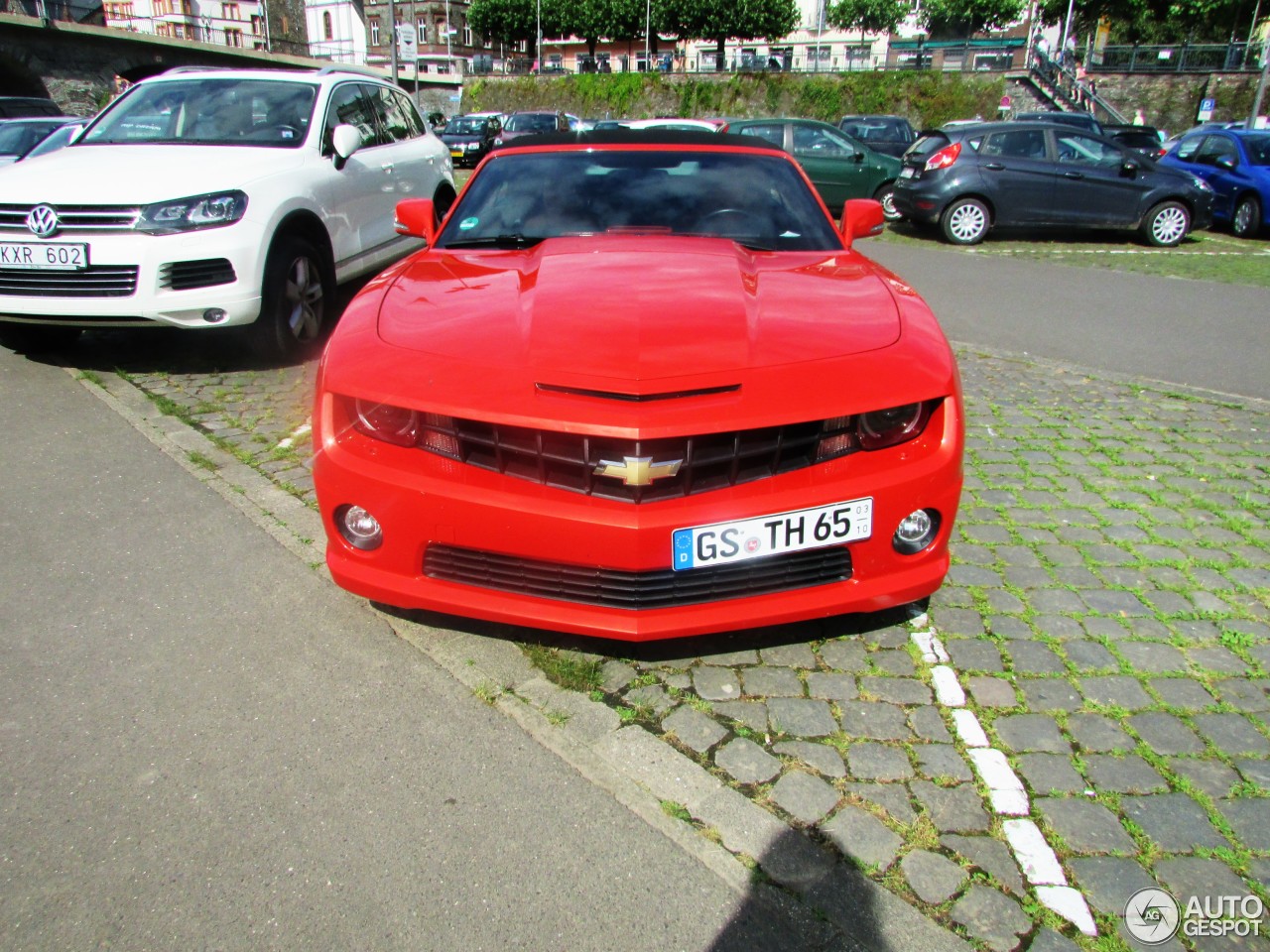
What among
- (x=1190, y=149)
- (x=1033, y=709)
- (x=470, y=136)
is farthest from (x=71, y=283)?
(x=470, y=136)

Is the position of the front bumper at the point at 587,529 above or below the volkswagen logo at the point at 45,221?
below

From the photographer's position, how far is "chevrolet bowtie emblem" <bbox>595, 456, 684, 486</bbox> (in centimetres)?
246

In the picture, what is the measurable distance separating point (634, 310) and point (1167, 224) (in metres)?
12.8

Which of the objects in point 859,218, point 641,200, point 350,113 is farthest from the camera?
point 350,113

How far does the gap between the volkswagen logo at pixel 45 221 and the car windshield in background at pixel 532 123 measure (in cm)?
2229

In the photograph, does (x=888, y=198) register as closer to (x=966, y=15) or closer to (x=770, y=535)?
(x=770, y=535)

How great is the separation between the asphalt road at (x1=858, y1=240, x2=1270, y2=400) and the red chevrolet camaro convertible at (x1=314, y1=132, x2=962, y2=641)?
4486mm

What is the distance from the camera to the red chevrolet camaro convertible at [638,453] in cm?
249

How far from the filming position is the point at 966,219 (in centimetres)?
1283

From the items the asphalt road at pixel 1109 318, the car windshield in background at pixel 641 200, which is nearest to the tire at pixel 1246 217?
the asphalt road at pixel 1109 318

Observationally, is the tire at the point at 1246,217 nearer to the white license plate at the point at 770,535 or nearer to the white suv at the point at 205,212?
the white suv at the point at 205,212

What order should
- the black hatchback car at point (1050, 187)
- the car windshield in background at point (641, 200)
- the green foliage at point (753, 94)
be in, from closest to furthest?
1. the car windshield in background at point (641, 200)
2. the black hatchback car at point (1050, 187)
3. the green foliage at point (753, 94)

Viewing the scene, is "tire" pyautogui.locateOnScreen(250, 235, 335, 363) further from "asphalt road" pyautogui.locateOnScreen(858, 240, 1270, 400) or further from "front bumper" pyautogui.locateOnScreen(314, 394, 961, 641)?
"asphalt road" pyautogui.locateOnScreen(858, 240, 1270, 400)

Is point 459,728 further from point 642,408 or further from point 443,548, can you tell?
point 642,408
